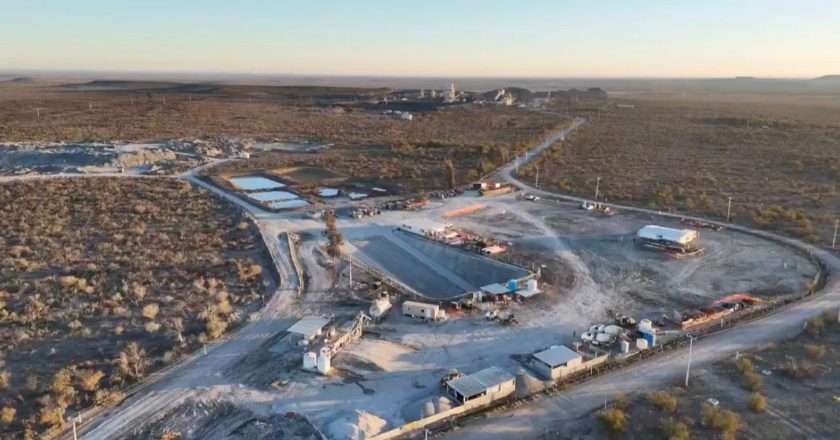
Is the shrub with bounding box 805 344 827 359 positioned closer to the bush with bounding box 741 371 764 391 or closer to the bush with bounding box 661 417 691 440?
the bush with bounding box 741 371 764 391

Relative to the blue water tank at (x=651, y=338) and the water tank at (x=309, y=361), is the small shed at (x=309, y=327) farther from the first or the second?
the blue water tank at (x=651, y=338)

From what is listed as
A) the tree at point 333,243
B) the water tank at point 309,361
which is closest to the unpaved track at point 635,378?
the water tank at point 309,361

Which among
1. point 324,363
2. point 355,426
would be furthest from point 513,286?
point 355,426

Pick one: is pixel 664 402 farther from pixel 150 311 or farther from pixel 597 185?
pixel 597 185

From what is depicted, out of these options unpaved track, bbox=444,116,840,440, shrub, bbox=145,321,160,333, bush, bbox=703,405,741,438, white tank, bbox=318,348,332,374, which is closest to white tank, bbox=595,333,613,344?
unpaved track, bbox=444,116,840,440

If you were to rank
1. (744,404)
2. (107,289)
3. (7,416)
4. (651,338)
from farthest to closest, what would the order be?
(107,289) < (651,338) < (744,404) < (7,416)

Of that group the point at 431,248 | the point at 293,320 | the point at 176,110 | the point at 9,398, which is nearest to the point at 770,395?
the point at 293,320
